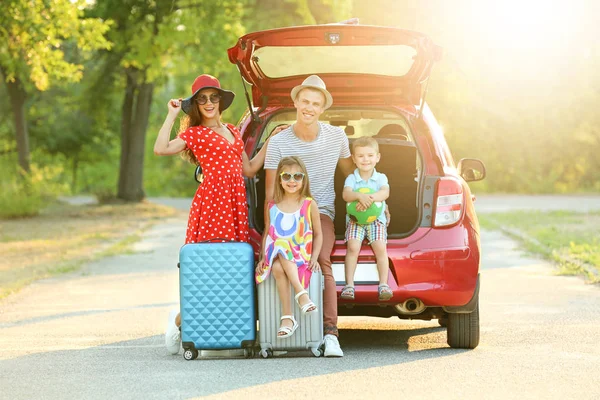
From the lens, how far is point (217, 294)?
7133 millimetres

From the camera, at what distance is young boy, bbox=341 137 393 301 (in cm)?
727

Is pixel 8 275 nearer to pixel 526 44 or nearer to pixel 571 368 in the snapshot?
pixel 571 368

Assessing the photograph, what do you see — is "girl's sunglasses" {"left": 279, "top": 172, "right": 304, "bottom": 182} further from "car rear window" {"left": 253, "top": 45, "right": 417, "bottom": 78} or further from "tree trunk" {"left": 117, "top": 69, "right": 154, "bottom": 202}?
"tree trunk" {"left": 117, "top": 69, "right": 154, "bottom": 202}

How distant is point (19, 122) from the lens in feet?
109

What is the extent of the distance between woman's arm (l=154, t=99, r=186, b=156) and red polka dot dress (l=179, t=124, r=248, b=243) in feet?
0.25

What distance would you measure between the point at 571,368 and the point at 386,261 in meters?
1.30

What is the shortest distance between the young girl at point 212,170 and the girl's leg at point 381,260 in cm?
84

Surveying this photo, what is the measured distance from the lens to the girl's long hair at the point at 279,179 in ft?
23.7

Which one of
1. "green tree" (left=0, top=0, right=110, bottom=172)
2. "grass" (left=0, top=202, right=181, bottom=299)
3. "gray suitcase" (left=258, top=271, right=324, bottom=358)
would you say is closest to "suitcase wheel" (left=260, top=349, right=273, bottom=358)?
"gray suitcase" (left=258, top=271, right=324, bottom=358)

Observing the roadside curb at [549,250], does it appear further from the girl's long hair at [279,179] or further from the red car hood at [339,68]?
the girl's long hair at [279,179]

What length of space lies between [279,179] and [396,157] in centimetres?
116

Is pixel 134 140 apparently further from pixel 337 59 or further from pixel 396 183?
pixel 396 183

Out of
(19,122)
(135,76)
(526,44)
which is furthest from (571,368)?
(526,44)

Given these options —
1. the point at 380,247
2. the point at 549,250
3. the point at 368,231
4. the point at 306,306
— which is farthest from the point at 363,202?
the point at 549,250
